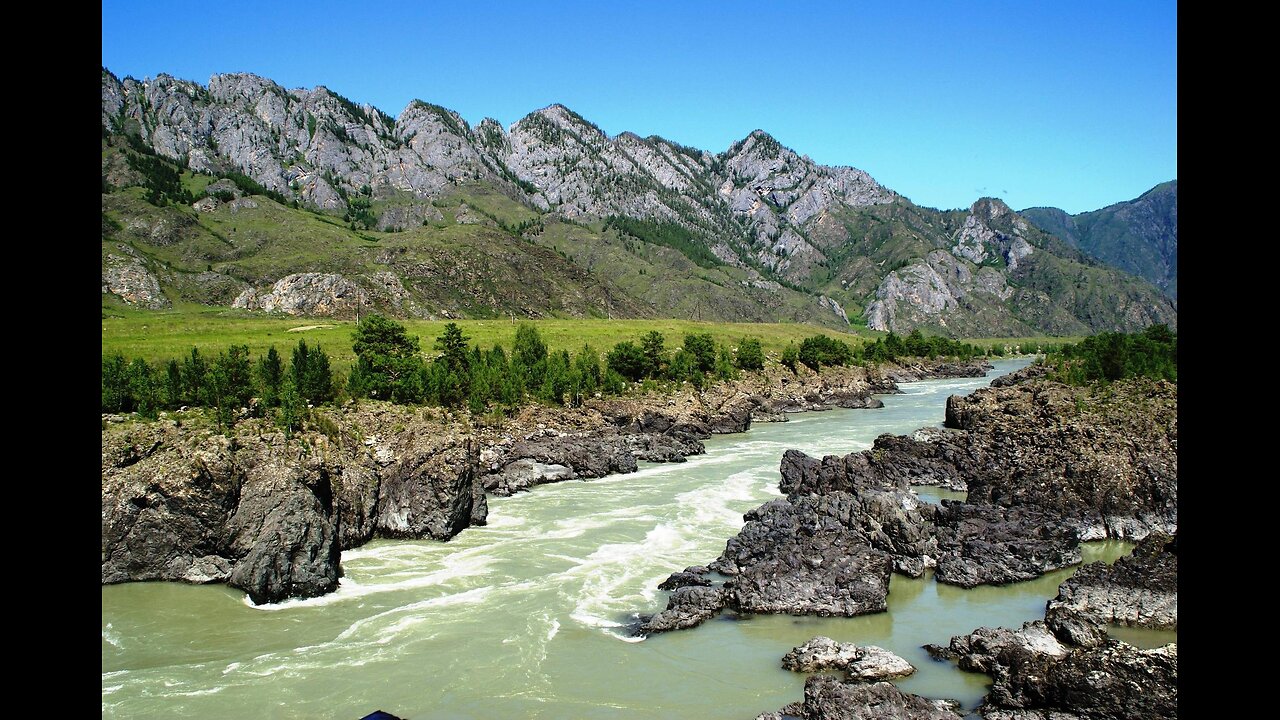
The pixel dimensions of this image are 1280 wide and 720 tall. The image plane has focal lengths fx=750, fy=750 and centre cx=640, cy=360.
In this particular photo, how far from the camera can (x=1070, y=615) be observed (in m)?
21.4

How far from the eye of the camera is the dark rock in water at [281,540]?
27812mm

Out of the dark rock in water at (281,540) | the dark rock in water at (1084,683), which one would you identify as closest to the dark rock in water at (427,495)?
the dark rock in water at (281,540)

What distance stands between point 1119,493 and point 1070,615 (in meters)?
16.1

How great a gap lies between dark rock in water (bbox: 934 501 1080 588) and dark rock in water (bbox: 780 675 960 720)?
11470 mm

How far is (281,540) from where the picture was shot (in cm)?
2823

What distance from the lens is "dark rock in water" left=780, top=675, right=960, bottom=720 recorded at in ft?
55.4

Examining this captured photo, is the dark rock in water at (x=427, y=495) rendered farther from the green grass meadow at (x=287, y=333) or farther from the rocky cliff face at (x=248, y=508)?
the green grass meadow at (x=287, y=333)

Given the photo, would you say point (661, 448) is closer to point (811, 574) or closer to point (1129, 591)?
point (811, 574)

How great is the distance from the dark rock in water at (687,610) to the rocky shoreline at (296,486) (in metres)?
12.9

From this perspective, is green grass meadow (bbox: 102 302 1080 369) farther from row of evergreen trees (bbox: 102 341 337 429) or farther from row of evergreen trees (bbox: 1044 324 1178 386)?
row of evergreen trees (bbox: 1044 324 1178 386)

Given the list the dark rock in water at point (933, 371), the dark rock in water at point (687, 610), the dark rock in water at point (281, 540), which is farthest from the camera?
the dark rock in water at point (933, 371)
